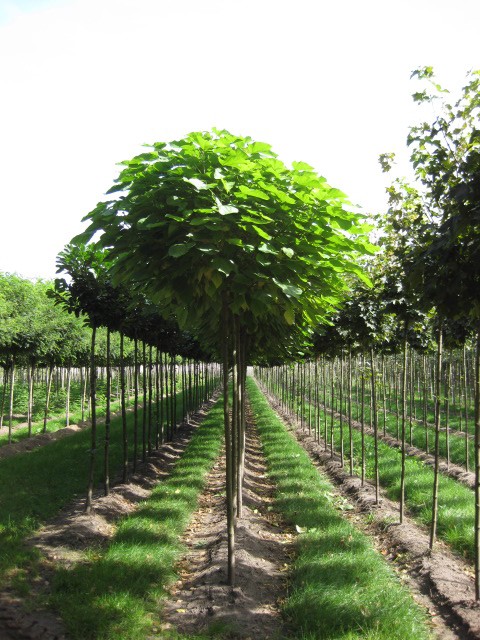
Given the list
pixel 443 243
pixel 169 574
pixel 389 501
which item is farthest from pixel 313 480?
pixel 443 243

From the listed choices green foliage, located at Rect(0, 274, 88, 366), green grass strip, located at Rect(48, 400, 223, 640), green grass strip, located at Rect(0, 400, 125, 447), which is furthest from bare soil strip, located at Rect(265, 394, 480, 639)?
green grass strip, located at Rect(0, 400, 125, 447)

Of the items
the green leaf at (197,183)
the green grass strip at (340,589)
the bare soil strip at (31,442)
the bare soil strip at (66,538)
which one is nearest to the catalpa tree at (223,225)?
the green leaf at (197,183)

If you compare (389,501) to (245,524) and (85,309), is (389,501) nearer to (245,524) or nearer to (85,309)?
(245,524)

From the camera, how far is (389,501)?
9.35 metres

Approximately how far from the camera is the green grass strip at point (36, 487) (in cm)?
614

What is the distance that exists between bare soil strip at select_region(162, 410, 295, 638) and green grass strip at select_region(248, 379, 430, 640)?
0.82 ft

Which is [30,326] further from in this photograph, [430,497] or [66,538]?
[430,497]

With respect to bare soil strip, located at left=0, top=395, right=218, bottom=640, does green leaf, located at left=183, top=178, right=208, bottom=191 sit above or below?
above

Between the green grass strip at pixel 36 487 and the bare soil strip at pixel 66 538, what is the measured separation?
220mm

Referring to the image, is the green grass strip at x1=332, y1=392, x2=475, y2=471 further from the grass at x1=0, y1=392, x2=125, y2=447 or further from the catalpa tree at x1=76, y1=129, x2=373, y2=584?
the grass at x1=0, y1=392, x2=125, y2=447

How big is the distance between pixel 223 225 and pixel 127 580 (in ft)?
12.0

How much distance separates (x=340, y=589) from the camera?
4.91 m

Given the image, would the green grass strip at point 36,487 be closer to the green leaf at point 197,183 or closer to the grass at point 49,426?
the grass at point 49,426

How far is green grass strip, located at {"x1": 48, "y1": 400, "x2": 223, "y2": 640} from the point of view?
4.24 metres
